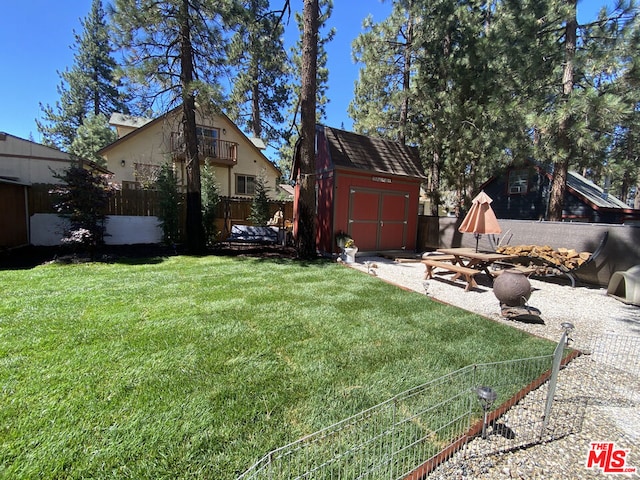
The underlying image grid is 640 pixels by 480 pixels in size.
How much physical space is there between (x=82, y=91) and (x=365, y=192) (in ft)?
90.8

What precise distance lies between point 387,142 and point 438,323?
26.4 feet

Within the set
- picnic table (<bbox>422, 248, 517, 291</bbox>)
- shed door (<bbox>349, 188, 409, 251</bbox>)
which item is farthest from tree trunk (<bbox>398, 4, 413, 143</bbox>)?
picnic table (<bbox>422, 248, 517, 291</bbox>)

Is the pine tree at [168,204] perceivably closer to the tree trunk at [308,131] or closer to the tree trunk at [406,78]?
the tree trunk at [308,131]

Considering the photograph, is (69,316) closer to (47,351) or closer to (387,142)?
(47,351)

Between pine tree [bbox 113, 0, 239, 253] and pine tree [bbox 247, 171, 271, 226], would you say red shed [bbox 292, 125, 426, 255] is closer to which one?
pine tree [bbox 247, 171, 271, 226]

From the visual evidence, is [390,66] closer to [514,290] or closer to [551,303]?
[551,303]

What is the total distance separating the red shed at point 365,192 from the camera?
862 centimetres

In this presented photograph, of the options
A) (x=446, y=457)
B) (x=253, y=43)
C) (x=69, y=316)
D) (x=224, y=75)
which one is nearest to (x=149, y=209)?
(x=224, y=75)

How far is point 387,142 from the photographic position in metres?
10.3

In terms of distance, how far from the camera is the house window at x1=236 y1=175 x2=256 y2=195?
59.5 ft

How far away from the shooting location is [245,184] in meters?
18.4

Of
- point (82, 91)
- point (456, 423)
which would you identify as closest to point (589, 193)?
point (456, 423)

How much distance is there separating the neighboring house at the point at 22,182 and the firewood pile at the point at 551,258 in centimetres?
1180

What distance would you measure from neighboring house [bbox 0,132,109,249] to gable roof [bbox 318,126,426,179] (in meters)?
7.11
